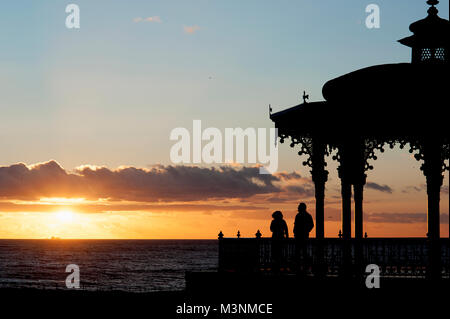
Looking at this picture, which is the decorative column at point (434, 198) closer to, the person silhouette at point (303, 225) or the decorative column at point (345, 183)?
the decorative column at point (345, 183)

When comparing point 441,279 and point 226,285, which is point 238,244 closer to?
point 226,285

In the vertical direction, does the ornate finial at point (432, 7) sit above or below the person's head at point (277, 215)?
above

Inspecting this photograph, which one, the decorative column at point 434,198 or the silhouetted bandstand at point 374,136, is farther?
the decorative column at point 434,198

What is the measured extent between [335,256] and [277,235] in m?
1.76

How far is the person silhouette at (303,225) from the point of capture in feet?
67.5

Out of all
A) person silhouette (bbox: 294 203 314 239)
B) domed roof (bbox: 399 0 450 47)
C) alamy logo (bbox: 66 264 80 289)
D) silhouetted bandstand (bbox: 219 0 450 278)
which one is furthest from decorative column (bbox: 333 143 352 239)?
alamy logo (bbox: 66 264 80 289)

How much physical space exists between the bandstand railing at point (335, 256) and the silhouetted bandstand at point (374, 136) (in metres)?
0.03

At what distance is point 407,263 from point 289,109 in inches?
216

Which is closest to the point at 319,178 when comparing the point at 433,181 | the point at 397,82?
the point at 433,181

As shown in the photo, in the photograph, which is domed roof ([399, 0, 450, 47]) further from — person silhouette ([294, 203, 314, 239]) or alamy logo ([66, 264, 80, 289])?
alamy logo ([66, 264, 80, 289])

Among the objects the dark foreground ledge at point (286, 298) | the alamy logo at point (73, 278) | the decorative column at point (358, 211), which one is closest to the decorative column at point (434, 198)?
the dark foreground ledge at point (286, 298)

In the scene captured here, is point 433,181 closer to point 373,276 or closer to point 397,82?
point 373,276

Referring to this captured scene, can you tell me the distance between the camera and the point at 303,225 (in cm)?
2058
